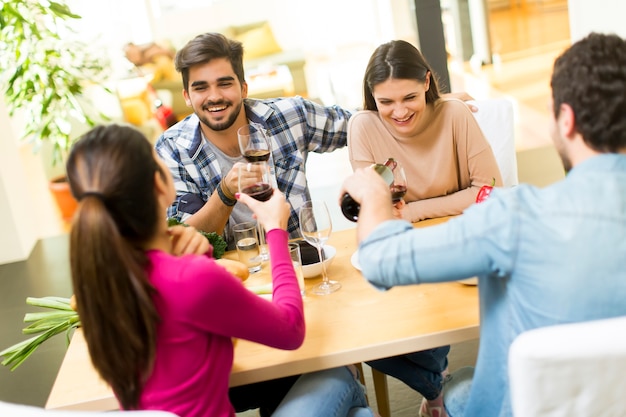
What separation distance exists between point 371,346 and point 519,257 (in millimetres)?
419

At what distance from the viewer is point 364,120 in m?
2.35

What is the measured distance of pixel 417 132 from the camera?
2314 millimetres

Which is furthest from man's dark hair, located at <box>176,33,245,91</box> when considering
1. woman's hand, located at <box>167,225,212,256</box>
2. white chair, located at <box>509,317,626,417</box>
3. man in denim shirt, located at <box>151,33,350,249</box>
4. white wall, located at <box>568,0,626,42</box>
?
white wall, located at <box>568,0,626,42</box>

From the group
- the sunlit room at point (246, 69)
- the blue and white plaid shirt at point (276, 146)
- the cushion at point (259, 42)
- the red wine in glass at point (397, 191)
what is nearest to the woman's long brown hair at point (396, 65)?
the blue and white plaid shirt at point (276, 146)

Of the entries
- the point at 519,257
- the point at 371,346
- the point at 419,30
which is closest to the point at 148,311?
the point at 371,346

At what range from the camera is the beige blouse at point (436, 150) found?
225 cm

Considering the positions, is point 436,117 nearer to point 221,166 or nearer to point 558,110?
point 221,166

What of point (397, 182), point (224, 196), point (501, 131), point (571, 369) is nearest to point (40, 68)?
point (224, 196)

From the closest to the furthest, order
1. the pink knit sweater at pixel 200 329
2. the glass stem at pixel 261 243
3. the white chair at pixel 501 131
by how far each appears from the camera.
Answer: the pink knit sweater at pixel 200 329 → the glass stem at pixel 261 243 → the white chair at pixel 501 131

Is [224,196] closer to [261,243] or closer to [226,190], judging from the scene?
[226,190]

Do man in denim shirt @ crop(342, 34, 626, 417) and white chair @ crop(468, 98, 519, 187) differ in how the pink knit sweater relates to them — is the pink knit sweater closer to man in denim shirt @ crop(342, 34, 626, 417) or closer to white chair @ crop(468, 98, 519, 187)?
man in denim shirt @ crop(342, 34, 626, 417)

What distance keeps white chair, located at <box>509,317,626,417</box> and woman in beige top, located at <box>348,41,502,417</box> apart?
94 cm

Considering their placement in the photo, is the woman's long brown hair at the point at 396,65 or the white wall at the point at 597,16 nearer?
the woman's long brown hair at the point at 396,65

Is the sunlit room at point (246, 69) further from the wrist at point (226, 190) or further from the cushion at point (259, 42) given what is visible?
the wrist at point (226, 190)
